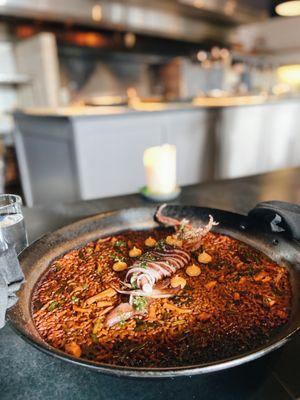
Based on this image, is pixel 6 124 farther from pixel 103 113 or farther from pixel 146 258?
pixel 146 258

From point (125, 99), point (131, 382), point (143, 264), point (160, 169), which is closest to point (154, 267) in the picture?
point (143, 264)

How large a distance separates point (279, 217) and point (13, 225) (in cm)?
71

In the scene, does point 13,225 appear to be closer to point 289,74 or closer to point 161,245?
point 161,245

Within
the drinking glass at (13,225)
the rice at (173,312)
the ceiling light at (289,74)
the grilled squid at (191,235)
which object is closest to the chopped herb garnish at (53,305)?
the rice at (173,312)

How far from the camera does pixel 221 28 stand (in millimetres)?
7742

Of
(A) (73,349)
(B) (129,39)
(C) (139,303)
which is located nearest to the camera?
(A) (73,349)

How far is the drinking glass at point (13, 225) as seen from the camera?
0.85m

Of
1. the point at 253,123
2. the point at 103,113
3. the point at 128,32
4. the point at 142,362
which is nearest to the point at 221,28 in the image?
the point at 128,32

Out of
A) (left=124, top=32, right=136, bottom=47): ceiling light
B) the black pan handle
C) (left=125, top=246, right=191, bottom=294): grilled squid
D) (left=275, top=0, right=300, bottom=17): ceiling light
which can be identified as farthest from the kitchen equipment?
(left=124, top=32, right=136, bottom=47): ceiling light

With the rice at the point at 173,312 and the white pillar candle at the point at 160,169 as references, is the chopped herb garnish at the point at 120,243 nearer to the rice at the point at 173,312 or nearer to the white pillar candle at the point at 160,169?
the rice at the point at 173,312

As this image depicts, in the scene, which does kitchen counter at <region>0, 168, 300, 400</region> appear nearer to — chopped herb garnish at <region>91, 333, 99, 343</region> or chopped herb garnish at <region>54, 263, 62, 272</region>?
chopped herb garnish at <region>91, 333, 99, 343</region>

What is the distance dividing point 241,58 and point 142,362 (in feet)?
27.4

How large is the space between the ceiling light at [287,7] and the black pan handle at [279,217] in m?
1.08

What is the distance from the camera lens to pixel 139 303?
650mm
